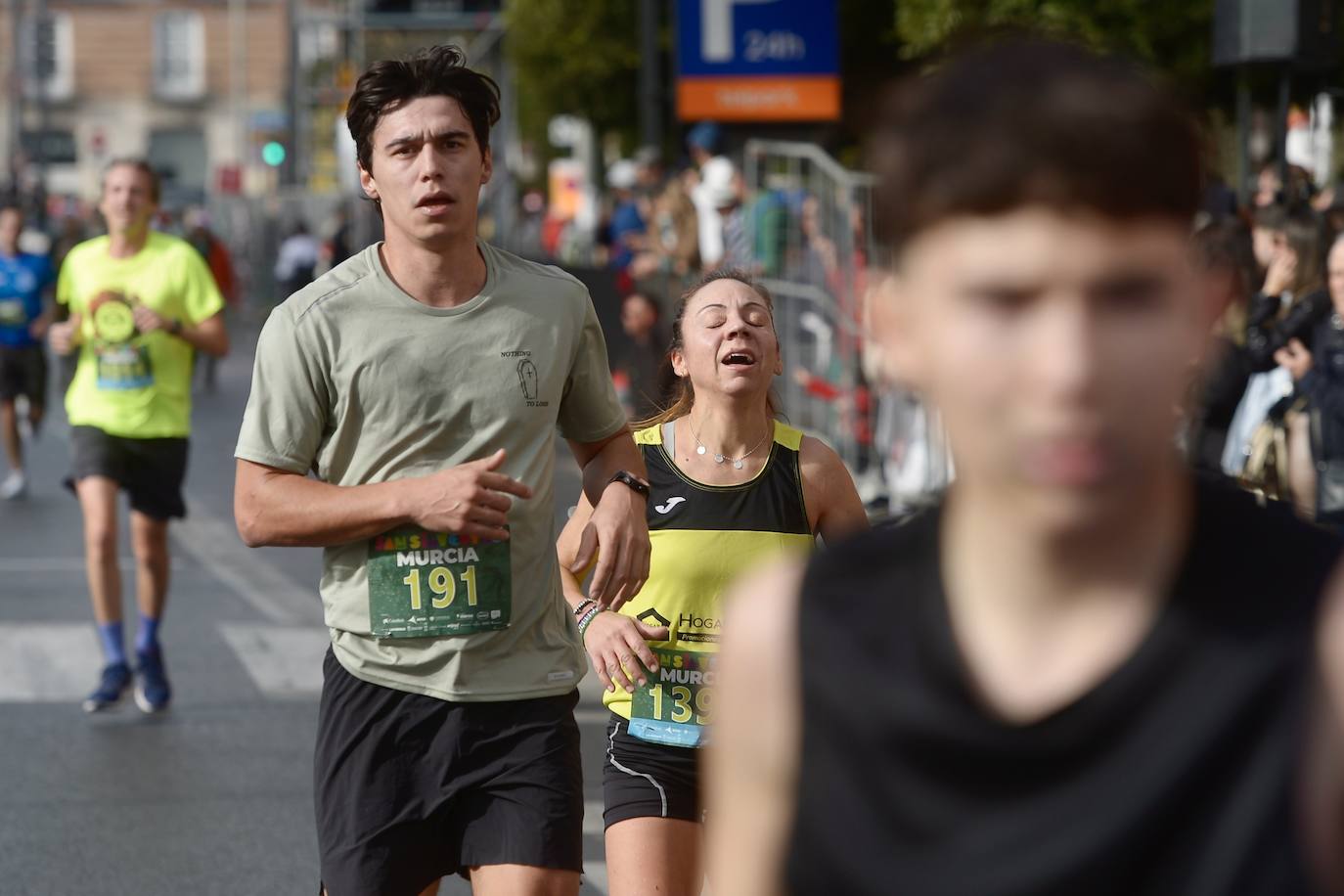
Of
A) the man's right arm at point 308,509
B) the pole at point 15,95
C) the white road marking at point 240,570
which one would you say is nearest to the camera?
the man's right arm at point 308,509

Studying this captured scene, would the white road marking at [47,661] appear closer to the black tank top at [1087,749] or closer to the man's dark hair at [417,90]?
the man's dark hair at [417,90]

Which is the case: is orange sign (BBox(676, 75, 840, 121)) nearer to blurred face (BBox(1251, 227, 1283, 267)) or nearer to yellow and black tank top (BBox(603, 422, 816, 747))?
blurred face (BBox(1251, 227, 1283, 267))

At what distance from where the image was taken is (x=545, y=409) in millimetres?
4059

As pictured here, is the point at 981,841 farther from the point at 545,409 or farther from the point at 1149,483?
the point at 545,409

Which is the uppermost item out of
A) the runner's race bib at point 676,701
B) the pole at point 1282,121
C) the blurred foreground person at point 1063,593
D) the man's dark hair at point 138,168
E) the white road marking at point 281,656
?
the pole at point 1282,121

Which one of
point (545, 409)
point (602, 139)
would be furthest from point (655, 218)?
point (602, 139)

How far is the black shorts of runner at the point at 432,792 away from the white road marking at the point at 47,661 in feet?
16.3

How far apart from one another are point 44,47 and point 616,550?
138 feet

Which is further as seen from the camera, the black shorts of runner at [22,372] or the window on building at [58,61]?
the window on building at [58,61]

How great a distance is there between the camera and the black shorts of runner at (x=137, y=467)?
8.34 meters

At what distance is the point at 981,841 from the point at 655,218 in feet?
50.4

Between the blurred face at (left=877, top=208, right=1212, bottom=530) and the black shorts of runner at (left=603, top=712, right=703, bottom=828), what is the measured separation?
3125mm

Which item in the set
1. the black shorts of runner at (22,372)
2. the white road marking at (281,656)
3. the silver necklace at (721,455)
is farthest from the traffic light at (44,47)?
the silver necklace at (721,455)

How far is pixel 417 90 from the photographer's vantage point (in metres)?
4.00
